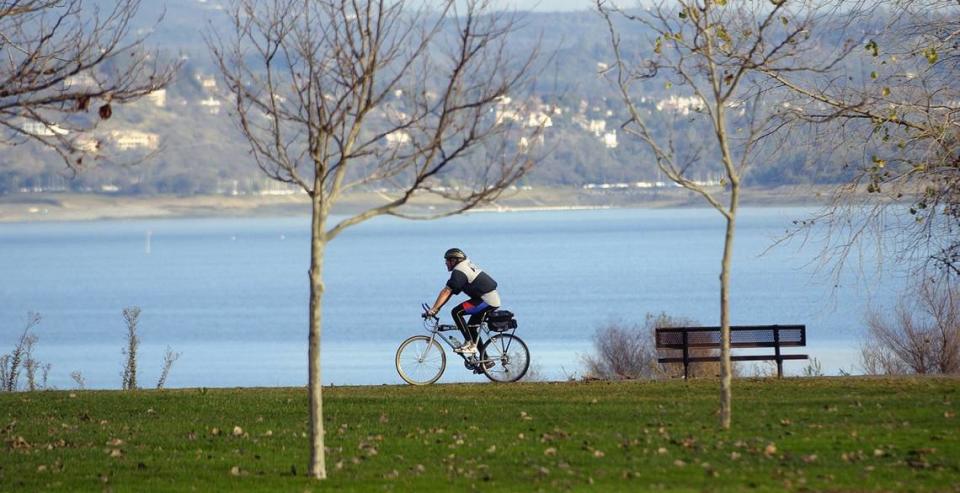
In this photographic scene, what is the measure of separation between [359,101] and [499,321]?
7.89 m

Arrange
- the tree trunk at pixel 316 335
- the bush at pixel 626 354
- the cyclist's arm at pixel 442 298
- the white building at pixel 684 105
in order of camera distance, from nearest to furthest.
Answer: the tree trunk at pixel 316 335 < the white building at pixel 684 105 < the cyclist's arm at pixel 442 298 < the bush at pixel 626 354

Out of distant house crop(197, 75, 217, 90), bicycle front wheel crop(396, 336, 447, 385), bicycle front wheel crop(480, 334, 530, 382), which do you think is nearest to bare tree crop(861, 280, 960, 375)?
bicycle front wheel crop(480, 334, 530, 382)

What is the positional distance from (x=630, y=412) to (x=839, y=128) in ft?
18.7

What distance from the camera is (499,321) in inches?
744

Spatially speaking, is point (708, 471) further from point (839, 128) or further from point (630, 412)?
point (839, 128)

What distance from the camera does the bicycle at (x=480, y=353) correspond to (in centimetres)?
1897

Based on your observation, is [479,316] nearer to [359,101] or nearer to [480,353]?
[480,353]

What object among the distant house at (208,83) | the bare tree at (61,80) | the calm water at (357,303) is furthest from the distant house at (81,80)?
the calm water at (357,303)

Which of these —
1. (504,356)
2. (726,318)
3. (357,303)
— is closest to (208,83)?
(504,356)

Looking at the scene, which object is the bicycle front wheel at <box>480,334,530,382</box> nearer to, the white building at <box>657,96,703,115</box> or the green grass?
the green grass

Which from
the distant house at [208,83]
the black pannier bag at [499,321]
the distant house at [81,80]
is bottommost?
the black pannier bag at [499,321]

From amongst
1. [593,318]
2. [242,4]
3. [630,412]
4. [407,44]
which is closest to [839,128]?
[630,412]

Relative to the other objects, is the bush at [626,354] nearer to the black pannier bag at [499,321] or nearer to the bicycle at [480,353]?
the bicycle at [480,353]

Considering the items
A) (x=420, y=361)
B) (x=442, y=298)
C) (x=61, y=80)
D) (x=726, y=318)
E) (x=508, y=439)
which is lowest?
(x=508, y=439)
